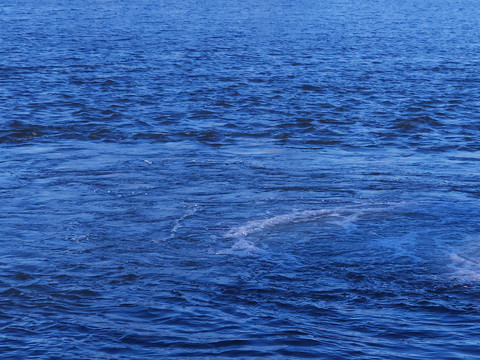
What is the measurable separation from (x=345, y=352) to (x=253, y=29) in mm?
38551

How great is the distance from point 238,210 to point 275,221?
79 centimetres

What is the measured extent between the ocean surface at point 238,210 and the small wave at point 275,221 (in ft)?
0.16

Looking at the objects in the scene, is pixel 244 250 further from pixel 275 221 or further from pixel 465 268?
pixel 465 268

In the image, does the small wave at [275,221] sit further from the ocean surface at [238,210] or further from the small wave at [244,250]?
the small wave at [244,250]

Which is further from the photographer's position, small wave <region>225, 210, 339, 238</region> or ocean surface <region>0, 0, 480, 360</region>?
small wave <region>225, 210, 339, 238</region>

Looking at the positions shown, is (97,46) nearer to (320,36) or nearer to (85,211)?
(320,36)

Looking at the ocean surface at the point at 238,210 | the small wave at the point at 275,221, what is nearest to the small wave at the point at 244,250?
the ocean surface at the point at 238,210

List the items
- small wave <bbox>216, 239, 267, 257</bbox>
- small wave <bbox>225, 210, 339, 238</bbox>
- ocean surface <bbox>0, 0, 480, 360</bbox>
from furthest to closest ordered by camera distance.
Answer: small wave <bbox>225, 210, 339, 238</bbox>
small wave <bbox>216, 239, 267, 257</bbox>
ocean surface <bbox>0, 0, 480, 360</bbox>

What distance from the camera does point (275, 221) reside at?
1254cm

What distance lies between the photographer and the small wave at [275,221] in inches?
472

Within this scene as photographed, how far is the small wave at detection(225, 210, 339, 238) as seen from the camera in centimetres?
1198

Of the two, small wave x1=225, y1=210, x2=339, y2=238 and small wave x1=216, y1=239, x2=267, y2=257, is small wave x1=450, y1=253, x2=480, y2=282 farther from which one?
small wave x1=216, y1=239, x2=267, y2=257

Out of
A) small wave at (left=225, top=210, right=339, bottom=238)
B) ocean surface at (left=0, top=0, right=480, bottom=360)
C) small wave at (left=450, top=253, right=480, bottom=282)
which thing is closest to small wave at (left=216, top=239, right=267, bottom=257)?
ocean surface at (left=0, top=0, right=480, bottom=360)

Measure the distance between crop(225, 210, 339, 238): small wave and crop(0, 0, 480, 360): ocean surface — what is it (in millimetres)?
49
